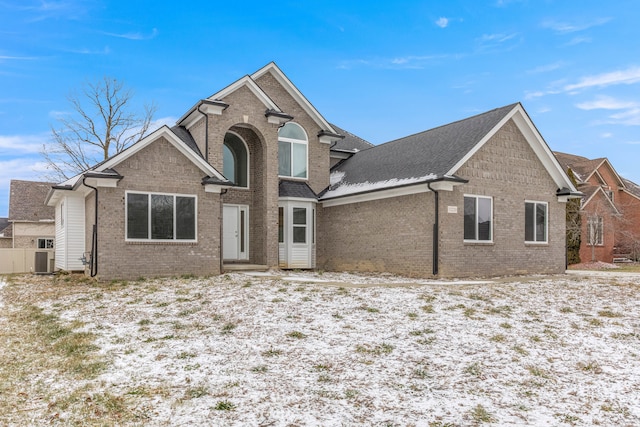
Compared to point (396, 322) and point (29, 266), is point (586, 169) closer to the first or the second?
point (396, 322)

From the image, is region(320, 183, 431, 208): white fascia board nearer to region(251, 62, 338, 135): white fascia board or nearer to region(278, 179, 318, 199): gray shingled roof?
region(278, 179, 318, 199): gray shingled roof

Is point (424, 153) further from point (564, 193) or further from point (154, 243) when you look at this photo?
point (154, 243)

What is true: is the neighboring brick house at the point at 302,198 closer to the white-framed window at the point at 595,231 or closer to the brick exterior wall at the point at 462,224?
the brick exterior wall at the point at 462,224

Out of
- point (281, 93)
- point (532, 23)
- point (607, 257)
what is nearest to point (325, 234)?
point (281, 93)

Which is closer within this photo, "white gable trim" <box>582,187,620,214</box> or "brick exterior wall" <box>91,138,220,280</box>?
"brick exterior wall" <box>91,138,220,280</box>

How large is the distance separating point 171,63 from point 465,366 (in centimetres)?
1839

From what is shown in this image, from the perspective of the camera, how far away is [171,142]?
1641 cm

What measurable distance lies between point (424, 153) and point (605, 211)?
19.4 meters

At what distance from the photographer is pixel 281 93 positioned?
22.3 metres

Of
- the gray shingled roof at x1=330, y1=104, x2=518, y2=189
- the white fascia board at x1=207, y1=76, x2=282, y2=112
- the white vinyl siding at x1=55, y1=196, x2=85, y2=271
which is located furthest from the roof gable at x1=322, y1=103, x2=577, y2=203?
the white vinyl siding at x1=55, y1=196, x2=85, y2=271

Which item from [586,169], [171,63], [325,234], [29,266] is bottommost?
[29,266]

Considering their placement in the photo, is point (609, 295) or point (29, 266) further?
point (29, 266)

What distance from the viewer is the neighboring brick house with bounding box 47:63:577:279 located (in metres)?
16.1

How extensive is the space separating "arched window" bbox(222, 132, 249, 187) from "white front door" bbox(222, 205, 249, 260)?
118cm
